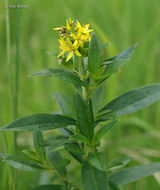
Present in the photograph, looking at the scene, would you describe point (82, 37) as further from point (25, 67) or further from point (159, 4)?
point (159, 4)

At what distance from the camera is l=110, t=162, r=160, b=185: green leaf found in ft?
3.47

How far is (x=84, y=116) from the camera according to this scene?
2.99 ft

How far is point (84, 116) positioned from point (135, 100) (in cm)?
20

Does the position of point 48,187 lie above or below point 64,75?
below

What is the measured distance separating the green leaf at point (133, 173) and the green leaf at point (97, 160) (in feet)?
0.69

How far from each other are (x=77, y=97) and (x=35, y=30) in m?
2.28

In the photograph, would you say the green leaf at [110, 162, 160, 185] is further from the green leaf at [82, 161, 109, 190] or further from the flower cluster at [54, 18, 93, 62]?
the flower cluster at [54, 18, 93, 62]

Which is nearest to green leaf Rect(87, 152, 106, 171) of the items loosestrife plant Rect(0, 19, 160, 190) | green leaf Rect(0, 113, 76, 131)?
loosestrife plant Rect(0, 19, 160, 190)

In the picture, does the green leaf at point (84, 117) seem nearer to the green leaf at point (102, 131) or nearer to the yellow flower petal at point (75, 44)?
the green leaf at point (102, 131)

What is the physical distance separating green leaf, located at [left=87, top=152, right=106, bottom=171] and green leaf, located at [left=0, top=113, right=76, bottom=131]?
0.42 feet

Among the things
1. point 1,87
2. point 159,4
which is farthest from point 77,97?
point 159,4

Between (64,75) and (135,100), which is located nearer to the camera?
(64,75)

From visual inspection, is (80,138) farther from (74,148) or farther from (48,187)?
(48,187)

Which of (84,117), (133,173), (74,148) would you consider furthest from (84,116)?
(133,173)
